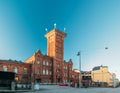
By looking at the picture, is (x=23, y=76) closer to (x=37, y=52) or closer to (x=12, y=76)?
(x=37, y=52)

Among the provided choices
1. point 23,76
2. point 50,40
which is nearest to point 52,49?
point 50,40

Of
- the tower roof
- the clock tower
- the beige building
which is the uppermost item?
the tower roof

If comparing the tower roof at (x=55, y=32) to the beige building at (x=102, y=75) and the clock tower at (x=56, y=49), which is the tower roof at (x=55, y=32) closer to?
the clock tower at (x=56, y=49)

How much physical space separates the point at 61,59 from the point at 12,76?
57.5m

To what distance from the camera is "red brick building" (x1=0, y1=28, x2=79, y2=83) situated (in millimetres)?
74000

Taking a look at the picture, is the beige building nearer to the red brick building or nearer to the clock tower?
the red brick building

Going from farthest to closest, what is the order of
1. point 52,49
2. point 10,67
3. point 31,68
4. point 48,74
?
point 52,49
point 48,74
point 31,68
point 10,67

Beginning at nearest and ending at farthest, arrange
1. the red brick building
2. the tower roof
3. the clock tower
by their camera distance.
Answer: the red brick building
the clock tower
the tower roof

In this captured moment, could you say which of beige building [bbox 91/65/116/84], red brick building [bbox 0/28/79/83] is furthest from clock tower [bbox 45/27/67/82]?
beige building [bbox 91/65/116/84]

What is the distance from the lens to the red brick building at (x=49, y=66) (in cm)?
7400

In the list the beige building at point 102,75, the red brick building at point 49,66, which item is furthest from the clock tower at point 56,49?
the beige building at point 102,75

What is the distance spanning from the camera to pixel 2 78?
31500 mm

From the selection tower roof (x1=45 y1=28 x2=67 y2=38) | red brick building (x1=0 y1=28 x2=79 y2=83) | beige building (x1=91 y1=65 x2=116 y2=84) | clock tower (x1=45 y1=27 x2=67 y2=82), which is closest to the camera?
red brick building (x1=0 y1=28 x2=79 y2=83)

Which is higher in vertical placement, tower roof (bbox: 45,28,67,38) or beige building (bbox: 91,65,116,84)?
tower roof (bbox: 45,28,67,38)
